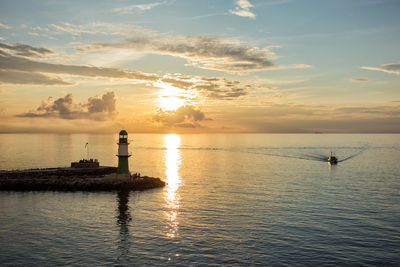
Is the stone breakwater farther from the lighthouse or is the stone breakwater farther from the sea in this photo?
the sea

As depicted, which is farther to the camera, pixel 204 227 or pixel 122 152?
pixel 122 152

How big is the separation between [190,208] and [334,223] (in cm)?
2055

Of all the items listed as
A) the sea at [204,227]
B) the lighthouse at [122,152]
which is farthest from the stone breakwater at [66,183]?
the sea at [204,227]

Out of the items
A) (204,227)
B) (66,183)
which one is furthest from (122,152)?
(204,227)

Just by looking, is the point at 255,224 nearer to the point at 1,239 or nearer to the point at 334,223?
the point at 334,223

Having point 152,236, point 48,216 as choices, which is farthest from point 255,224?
point 48,216

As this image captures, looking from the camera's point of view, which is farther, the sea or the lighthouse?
the lighthouse

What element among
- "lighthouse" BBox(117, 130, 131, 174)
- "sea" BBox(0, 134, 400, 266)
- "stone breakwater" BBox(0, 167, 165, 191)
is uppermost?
"lighthouse" BBox(117, 130, 131, 174)

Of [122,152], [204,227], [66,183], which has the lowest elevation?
[204,227]

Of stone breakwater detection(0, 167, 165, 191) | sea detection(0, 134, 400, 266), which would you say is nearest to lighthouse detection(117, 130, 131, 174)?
stone breakwater detection(0, 167, 165, 191)

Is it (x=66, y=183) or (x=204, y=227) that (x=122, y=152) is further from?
(x=204, y=227)

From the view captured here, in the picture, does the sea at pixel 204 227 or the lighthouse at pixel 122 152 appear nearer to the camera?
the sea at pixel 204 227

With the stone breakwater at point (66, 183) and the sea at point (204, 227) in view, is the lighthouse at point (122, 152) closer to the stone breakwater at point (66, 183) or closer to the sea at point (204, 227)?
the stone breakwater at point (66, 183)

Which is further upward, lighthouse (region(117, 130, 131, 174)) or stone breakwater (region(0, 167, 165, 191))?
lighthouse (region(117, 130, 131, 174))
